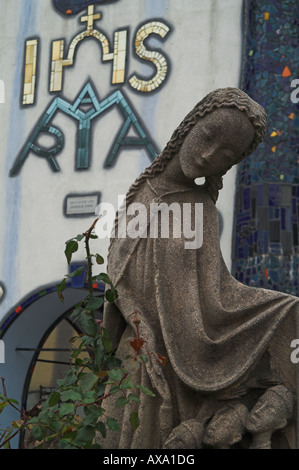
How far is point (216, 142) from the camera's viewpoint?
4.49 m

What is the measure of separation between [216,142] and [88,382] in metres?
1.20

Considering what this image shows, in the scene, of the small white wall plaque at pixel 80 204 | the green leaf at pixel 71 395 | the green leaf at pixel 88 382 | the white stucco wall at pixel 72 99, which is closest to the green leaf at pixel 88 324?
the green leaf at pixel 88 382

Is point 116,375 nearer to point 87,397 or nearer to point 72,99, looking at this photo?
point 87,397

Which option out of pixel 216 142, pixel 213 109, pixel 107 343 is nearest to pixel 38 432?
pixel 107 343

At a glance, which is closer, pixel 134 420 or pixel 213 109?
pixel 134 420

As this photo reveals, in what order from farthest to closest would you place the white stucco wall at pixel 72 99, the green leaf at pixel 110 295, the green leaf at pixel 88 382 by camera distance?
the white stucco wall at pixel 72 99
the green leaf at pixel 110 295
the green leaf at pixel 88 382

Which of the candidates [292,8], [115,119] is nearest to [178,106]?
[115,119]

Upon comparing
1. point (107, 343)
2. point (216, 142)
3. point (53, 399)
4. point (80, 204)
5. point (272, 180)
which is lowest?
point (53, 399)

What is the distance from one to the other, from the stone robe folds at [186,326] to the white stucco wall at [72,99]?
17.7 ft

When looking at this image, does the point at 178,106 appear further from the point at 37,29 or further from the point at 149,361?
the point at 149,361

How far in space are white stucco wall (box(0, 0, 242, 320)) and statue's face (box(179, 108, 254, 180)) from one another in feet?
17.8

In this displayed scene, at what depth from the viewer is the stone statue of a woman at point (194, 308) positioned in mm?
4277

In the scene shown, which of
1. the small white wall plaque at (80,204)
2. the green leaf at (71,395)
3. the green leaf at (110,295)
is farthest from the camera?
the small white wall plaque at (80,204)

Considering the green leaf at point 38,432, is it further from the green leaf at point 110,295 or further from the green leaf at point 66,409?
the green leaf at point 110,295
